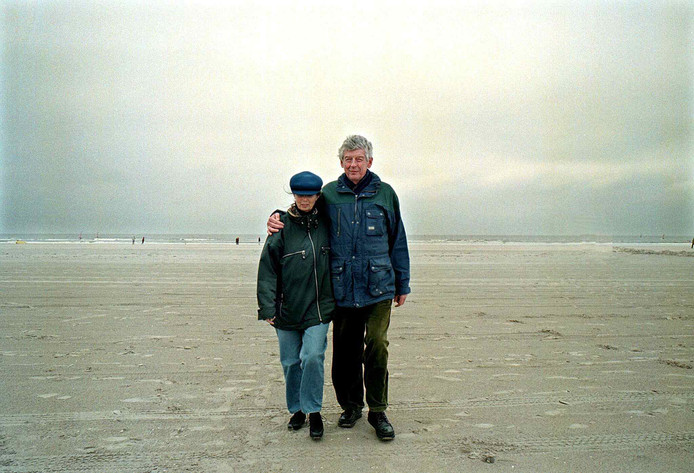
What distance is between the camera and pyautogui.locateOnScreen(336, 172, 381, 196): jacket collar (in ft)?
12.4

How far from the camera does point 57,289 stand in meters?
11.1

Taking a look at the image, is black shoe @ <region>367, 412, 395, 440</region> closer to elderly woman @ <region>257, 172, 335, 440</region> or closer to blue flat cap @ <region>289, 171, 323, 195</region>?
elderly woman @ <region>257, 172, 335, 440</region>

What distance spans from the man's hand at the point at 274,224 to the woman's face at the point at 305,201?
0.63ft

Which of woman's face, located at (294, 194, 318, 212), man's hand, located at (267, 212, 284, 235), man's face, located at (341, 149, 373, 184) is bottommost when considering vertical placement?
man's hand, located at (267, 212, 284, 235)

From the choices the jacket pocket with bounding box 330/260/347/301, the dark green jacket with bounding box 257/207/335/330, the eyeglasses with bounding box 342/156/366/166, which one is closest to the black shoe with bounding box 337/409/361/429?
the dark green jacket with bounding box 257/207/335/330

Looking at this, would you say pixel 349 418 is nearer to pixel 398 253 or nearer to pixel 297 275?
pixel 297 275

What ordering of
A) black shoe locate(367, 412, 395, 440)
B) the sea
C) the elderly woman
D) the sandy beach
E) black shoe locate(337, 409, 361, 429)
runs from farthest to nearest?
the sea, black shoe locate(337, 409, 361, 429), the elderly woman, black shoe locate(367, 412, 395, 440), the sandy beach

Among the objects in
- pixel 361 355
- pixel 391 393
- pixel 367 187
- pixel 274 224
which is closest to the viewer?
pixel 274 224

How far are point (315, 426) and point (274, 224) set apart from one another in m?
1.50

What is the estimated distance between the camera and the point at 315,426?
3.58 m

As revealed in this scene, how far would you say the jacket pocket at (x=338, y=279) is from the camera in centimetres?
368

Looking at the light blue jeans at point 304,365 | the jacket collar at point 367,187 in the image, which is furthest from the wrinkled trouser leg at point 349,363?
the jacket collar at point 367,187

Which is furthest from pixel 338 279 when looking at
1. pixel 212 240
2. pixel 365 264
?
pixel 212 240

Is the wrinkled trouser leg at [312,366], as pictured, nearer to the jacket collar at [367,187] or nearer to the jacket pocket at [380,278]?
the jacket pocket at [380,278]
